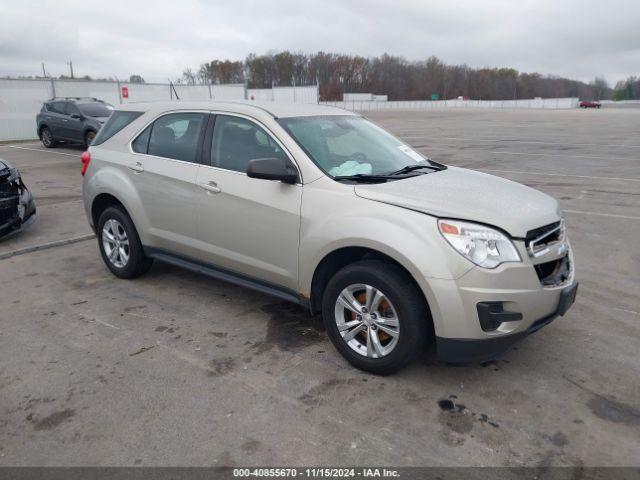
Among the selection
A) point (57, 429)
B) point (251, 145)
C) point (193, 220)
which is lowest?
point (57, 429)

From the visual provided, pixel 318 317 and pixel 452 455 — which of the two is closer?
pixel 452 455

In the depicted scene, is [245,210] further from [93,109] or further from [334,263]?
[93,109]

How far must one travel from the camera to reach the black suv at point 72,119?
1588 cm

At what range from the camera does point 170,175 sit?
4438mm

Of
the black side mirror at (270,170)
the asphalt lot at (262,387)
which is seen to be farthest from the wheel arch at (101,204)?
the black side mirror at (270,170)

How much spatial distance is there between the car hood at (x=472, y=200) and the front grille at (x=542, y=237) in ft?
0.12

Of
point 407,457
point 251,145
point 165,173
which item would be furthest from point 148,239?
point 407,457

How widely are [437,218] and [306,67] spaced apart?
425 feet

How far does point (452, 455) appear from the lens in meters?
2.66

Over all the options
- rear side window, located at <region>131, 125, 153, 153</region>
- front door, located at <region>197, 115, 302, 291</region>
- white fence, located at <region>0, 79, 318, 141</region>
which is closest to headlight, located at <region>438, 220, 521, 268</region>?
front door, located at <region>197, 115, 302, 291</region>

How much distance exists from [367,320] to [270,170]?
48.1 inches

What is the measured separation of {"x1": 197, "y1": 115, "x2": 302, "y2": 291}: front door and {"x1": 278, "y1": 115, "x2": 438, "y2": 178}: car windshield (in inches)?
9.6

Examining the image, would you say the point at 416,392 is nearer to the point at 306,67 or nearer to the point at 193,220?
the point at 193,220

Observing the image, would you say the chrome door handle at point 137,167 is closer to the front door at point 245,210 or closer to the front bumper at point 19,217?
the front door at point 245,210
